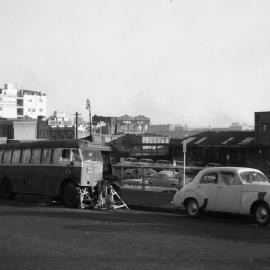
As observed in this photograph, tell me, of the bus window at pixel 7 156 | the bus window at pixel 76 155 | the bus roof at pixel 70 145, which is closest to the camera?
the bus window at pixel 76 155

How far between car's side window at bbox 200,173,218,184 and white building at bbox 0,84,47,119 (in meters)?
138

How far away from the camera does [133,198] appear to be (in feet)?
79.6

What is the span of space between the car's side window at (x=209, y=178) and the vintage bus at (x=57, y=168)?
5.57 meters

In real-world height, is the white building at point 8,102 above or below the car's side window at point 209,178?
above

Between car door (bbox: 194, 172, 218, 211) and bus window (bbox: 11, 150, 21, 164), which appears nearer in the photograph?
car door (bbox: 194, 172, 218, 211)

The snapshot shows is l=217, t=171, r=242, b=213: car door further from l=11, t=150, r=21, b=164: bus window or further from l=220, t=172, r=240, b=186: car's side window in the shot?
l=11, t=150, r=21, b=164: bus window

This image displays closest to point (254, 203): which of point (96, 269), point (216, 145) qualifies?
point (96, 269)

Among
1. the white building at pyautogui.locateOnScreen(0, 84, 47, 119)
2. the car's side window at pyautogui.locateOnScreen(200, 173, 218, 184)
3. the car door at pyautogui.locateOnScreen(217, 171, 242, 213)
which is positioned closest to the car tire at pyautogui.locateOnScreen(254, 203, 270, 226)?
the car door at pyautogui.locateOnScreen(217, 171, 242, 213)

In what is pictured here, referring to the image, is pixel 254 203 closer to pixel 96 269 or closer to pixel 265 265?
pixel 265 265

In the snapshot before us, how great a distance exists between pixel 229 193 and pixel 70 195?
7.37 m

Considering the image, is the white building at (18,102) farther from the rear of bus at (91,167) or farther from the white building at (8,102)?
the rear of bus at (91,167)

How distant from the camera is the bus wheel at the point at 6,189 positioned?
2624 cm

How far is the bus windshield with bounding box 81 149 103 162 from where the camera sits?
22353mm

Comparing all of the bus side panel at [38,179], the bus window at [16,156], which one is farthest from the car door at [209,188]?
the bus window at [16,156]
